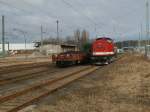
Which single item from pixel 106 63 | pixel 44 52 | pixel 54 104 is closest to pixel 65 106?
pixel 54 104

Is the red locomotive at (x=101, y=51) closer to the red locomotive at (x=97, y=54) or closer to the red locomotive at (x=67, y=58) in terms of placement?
the red locomotive at (x=97, y=54)

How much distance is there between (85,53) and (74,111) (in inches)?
1466

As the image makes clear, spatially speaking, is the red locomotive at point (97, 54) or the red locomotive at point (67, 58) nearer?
the red locomotive at point (67, 58)

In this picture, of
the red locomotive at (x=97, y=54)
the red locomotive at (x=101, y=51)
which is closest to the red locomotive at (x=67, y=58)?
the red locomotive at (x=97, y=54)

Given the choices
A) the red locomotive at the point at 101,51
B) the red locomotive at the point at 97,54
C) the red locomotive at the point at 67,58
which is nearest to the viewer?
the red locomotive at the point at 67,58

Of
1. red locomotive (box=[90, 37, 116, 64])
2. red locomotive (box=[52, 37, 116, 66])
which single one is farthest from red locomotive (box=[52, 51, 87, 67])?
red locomotive (box=[90, 37, 116, 64])

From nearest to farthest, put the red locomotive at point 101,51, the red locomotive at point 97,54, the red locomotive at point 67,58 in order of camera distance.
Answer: the red locomotive at point 67,58 < the red locomotive at point 97,54 < the red locomotive at point 101,51

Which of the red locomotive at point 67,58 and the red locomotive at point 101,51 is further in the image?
the red locomotive at point 101,51

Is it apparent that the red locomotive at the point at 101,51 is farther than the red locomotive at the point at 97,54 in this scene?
Yes

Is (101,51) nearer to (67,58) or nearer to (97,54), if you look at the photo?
(97,54)

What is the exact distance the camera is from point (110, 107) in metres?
11.5

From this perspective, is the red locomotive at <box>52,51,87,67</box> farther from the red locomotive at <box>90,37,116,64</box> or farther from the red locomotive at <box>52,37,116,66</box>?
the red locomotive at <box>90,37,116,64</box>

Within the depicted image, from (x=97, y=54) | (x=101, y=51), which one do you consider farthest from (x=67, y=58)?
(x=101, y=51)

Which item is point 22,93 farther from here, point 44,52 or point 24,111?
point 44,52
